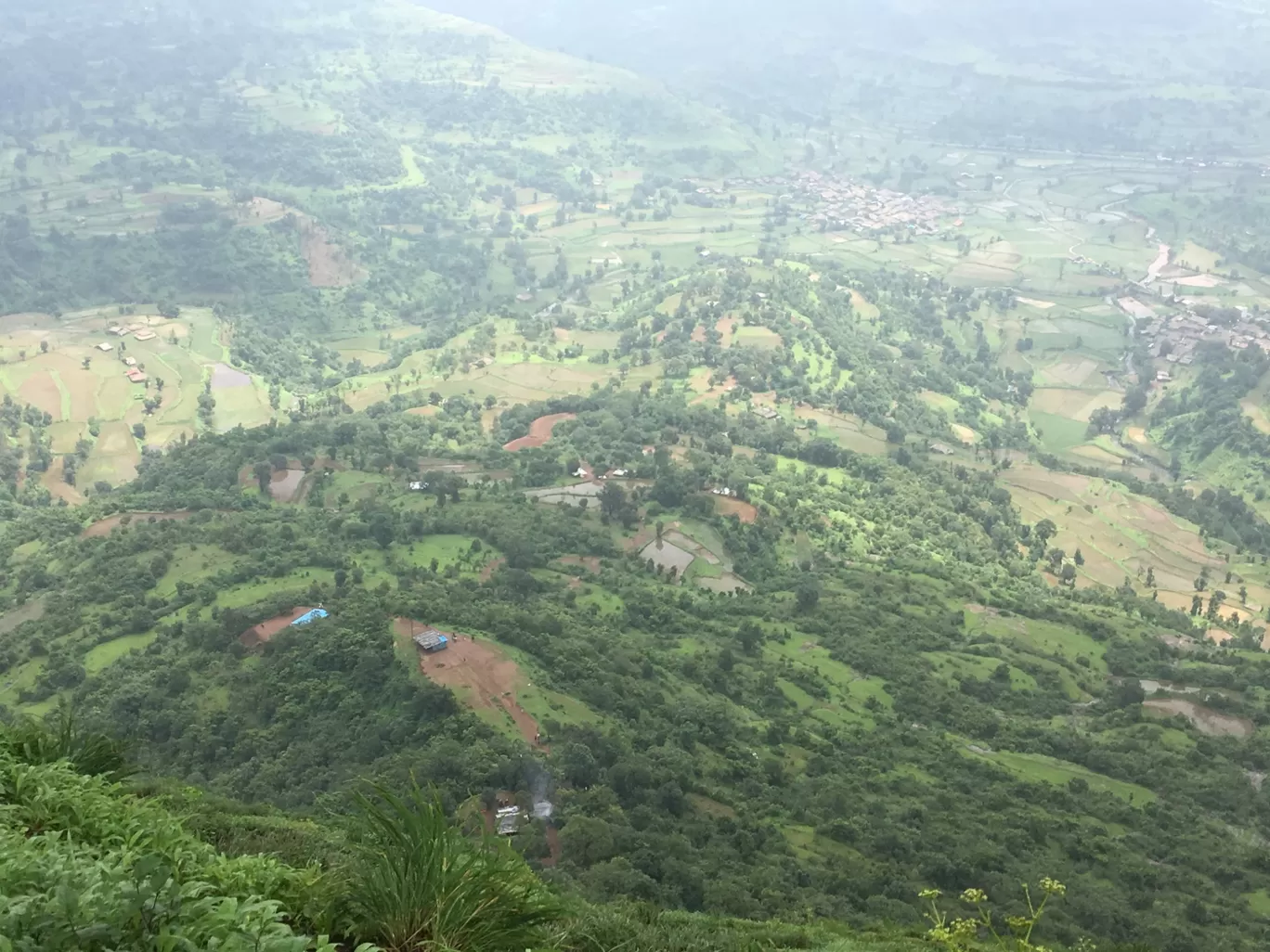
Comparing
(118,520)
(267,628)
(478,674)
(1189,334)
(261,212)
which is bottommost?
(118,520)

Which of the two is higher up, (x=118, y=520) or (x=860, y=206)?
(x=860, y=206)

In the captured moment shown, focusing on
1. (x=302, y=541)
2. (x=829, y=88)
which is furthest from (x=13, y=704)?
(x=829, y=88)

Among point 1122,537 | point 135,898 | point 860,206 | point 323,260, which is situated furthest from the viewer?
point 860,206

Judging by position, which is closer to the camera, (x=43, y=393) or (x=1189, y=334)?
(x=43, y=393)

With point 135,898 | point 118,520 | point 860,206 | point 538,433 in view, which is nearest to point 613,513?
point 538,433

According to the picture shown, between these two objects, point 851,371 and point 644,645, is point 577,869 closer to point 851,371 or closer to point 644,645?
point 644,645

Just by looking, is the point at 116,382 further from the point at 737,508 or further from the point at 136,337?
the point at 737,508

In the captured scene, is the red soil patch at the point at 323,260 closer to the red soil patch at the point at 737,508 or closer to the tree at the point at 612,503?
the tree at the point at 612,503
